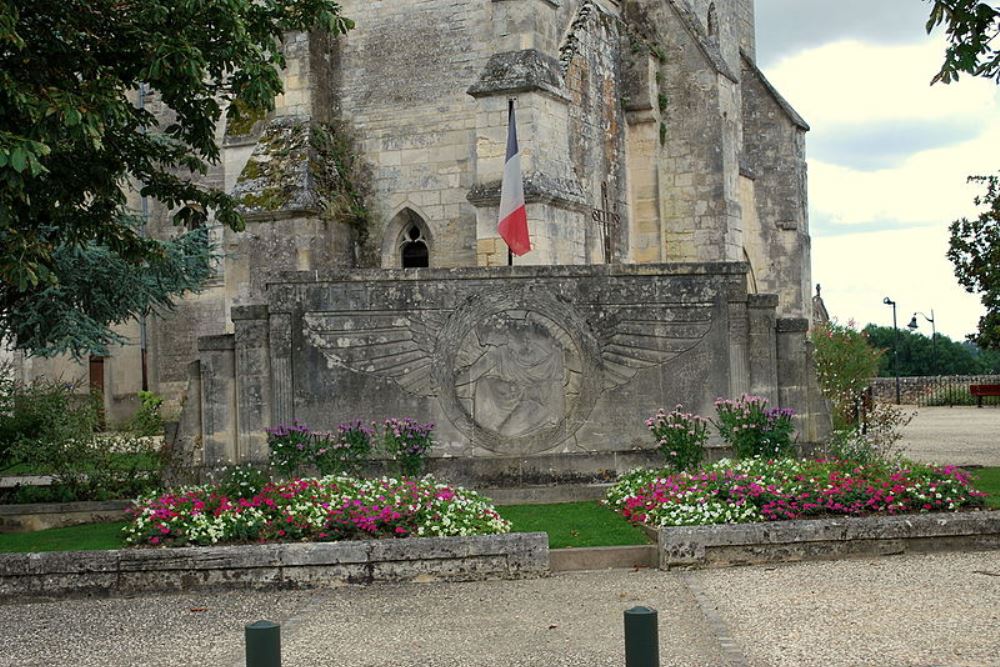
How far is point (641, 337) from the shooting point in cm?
1365

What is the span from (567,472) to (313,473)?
2653mm

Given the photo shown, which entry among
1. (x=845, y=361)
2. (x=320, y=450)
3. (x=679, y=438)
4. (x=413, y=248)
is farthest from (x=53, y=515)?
(x=845, y=361)

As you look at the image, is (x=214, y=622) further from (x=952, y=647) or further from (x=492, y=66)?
(x=492, y=66)

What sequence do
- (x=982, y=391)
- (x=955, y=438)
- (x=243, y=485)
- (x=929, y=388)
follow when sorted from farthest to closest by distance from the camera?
(x=929, y=388)
(x=982, y=391)
(x=955, y=438)
(x=243, y=485)

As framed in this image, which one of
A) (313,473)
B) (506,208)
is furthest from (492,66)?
(313,473)

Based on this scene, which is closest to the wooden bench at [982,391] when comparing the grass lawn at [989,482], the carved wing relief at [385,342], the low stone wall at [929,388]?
the low stone wall at [929,388]

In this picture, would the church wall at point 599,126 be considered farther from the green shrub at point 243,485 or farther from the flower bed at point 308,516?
the flower bed at point 308,516

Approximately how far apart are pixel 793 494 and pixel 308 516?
4103 mm

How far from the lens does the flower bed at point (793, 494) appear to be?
10727 mm

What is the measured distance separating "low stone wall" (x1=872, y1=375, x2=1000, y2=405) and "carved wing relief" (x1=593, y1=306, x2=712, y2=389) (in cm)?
3274

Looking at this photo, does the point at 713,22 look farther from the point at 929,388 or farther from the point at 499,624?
the point at 499,624

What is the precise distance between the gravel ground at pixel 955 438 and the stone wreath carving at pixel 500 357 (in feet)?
23.3

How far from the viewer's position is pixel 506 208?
16.7m

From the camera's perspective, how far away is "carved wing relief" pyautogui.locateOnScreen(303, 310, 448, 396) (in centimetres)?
1345
